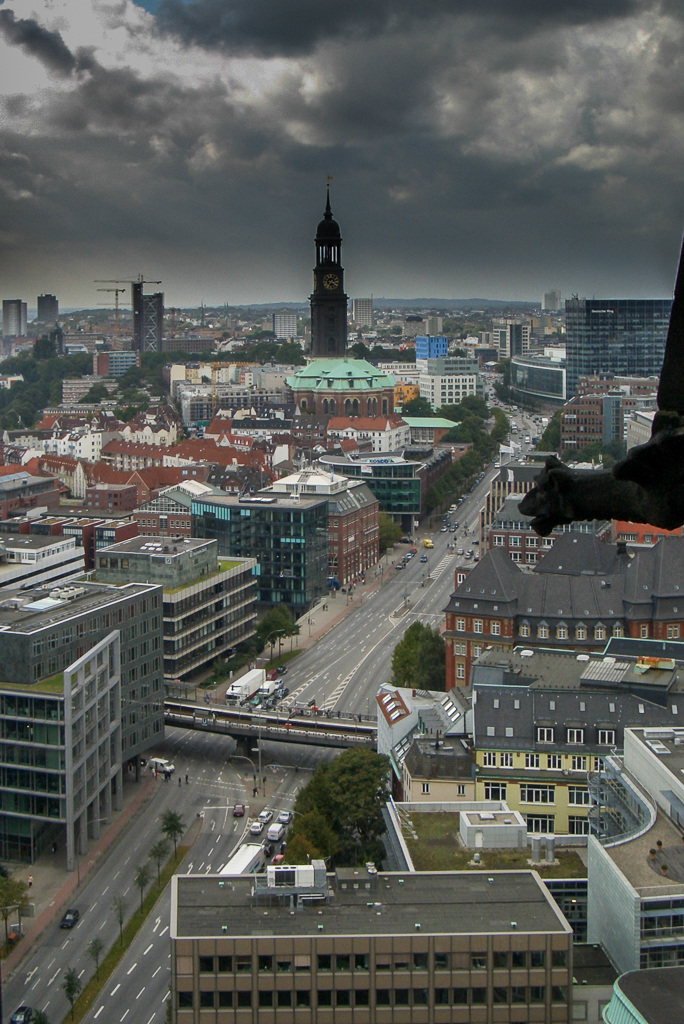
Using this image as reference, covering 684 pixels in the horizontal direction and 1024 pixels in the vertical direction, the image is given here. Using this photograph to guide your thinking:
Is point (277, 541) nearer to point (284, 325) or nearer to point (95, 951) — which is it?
point (95, 951)

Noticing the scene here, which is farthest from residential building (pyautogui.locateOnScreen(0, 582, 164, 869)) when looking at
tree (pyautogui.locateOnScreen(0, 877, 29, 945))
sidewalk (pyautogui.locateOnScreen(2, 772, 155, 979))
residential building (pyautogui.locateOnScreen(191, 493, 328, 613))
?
residential building (pyautogui.locateOnScreen(191, 493, 328, 613))

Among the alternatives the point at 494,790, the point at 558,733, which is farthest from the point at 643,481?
the point at 558,733

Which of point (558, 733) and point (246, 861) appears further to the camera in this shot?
point (246, 861)

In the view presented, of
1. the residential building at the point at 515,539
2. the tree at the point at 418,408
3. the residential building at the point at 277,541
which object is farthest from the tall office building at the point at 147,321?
the residential building at the point at 515,539

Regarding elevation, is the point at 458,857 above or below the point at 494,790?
above

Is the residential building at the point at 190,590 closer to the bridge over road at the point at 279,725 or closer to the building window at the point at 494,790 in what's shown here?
the bridge over road at the point at 279,725

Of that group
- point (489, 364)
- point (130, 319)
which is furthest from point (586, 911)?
point (130, 319)

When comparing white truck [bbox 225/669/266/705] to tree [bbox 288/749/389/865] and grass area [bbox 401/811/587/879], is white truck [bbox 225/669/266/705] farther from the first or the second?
grass area [bbox 401/811/587/879]
